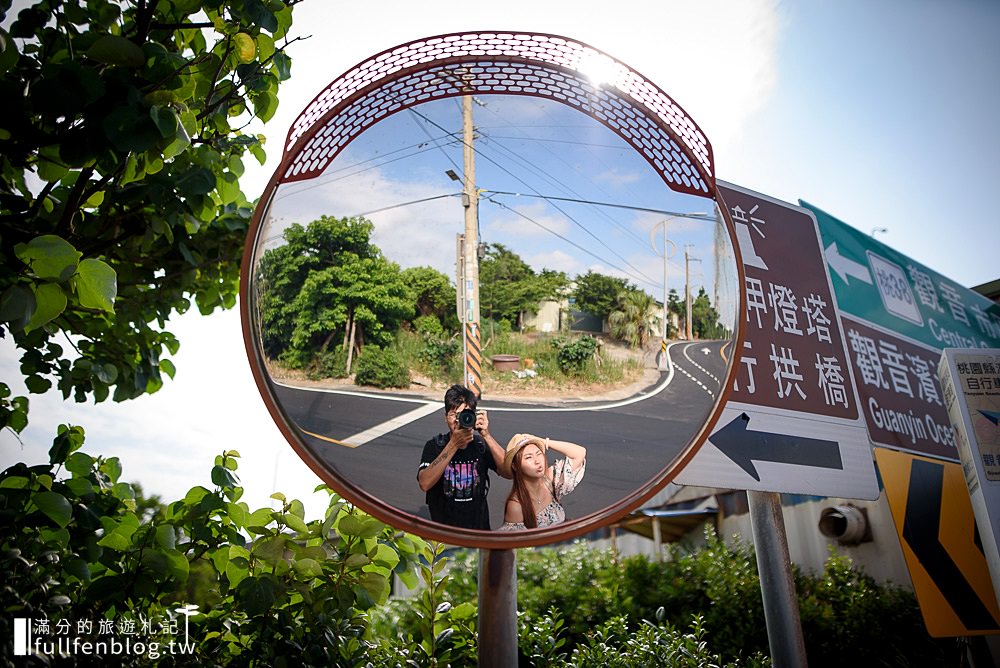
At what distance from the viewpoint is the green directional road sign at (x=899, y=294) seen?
3.21 meters

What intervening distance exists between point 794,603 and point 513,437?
124cm

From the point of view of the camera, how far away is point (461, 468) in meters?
1.61

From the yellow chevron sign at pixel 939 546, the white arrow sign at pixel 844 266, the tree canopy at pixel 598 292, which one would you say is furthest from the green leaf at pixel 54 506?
the white arrow sign at pixel 844 266

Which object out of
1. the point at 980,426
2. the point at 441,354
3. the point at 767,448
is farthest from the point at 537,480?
the point at 980,426

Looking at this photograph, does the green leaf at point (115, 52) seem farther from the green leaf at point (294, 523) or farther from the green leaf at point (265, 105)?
the green leaf at point (294, 523)

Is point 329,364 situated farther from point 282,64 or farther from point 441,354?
point 282,64

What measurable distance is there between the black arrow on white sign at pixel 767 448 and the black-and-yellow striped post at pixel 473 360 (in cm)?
92

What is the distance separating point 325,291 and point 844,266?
2806 mm

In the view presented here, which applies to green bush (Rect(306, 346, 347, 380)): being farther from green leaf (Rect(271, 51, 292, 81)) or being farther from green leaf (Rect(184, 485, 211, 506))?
green leaf (Rect(271, 51, 292, 81))

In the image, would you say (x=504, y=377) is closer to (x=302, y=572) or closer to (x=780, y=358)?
(x=302, y=572)

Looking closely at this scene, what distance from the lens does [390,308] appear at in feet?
5.76

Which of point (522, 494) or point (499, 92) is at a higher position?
point (499, 92)

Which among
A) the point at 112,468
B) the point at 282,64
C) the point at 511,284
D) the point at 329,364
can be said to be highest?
the point at 282,64

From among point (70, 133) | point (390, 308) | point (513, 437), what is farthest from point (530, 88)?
point (70, 133)
